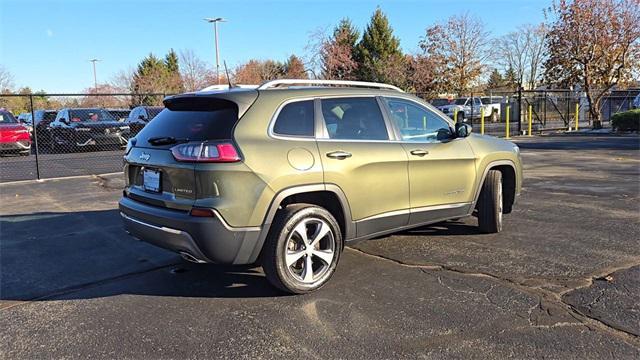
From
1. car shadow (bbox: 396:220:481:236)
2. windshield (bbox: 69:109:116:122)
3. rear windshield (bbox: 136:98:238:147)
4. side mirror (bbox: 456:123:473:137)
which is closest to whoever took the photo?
rear windshield (bbox: 136:98:238:147)

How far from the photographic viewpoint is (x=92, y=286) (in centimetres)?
462

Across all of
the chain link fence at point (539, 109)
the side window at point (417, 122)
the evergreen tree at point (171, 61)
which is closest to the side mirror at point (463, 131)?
the side window at point (417, 122)

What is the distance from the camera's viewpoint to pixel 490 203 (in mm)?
5871

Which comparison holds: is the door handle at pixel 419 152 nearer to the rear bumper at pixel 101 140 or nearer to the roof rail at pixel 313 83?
the roof rail at pixel 313 83

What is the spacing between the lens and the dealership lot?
338cm

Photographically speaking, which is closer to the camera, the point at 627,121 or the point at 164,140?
the point at 164,140

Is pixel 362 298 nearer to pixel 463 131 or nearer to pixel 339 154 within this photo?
pixel 339 154

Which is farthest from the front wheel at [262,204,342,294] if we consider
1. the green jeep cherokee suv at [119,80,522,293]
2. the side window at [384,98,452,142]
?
the side window at [384,98,452,142]

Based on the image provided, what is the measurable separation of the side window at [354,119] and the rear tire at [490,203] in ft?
5.46

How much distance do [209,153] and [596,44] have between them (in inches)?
1067

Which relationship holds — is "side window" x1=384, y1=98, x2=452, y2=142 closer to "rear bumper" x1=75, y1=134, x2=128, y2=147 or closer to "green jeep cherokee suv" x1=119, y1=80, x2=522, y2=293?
"green jeep cherokee suv" x1=119, y1=80, x2=522, y2=293

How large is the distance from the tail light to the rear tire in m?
3.23

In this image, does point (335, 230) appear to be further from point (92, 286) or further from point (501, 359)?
point (92, 286)

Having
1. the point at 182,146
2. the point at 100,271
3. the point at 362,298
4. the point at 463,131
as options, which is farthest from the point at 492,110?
the point at 182,146
